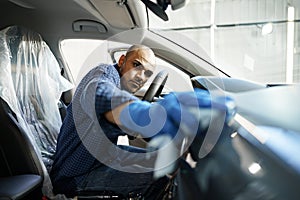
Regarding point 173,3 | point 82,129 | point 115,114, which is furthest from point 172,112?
point 82,129

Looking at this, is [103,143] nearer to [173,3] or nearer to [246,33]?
[173,3]

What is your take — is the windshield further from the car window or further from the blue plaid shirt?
the blue plaid shirt

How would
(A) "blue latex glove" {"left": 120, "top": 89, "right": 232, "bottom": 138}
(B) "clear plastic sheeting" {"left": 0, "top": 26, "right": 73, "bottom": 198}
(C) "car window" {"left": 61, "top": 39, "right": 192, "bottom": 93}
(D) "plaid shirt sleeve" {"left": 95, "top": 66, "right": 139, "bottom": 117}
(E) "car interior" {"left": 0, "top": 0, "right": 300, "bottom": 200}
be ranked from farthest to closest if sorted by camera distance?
1. (C) "car window" {"left": 61, "top": 39, "right": 192, "bottom": 93}
2. (B) "clear plastic sheeting" {"left": 0, "top": 26, "right": 73, "bottom": 198}
3. (D) "plaid shirt sleeve" {"left": 95, "top": 66, "right": 139, "bottom": 117}
4. (A) "blue latex glove" {"left": 120, "top": 89, "right": 232, "bottom": 138}
5. (E) "car interior" {"left": 0, "top": 0, "right": 300, "bottom": 200}

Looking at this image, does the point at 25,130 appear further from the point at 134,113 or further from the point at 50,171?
the point at 134,113

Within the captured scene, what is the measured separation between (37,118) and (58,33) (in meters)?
0.63

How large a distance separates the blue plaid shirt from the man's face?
44 millimetres

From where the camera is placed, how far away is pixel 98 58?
7.06 ft

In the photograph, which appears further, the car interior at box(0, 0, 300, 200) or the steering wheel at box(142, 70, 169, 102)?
the steering wheel at box(142, 70, 169, 102)

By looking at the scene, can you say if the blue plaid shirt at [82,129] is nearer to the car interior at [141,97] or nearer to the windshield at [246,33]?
the car interior at [141,97]

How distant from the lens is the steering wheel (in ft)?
5.33

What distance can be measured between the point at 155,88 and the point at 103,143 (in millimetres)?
384

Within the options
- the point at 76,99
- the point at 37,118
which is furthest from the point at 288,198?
the point at 37,118

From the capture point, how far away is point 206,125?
0.96 metres

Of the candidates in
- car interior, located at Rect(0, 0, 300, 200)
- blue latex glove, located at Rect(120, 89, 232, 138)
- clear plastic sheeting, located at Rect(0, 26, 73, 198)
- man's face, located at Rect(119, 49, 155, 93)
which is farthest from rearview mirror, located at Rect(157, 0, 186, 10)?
clear plastic sheeting, located at Rect(0, 26, 73, 198)
